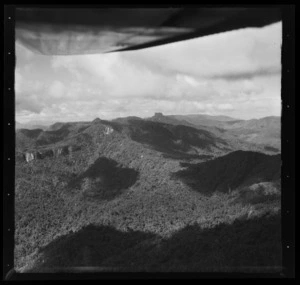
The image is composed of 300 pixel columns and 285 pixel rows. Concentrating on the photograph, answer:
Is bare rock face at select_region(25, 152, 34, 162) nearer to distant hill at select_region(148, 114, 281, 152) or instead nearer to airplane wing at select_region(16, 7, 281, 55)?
distant hill at select_region(148, 114, 281, 152)

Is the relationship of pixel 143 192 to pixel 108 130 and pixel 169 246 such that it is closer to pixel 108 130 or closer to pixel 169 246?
pixel 108 130

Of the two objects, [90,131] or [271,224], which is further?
[90,131]

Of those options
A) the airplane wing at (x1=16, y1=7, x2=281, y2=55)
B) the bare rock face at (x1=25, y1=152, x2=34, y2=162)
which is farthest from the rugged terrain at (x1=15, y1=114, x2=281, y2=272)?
the airplane wing at (x1=16, y1=7, x2=281, y2=55)

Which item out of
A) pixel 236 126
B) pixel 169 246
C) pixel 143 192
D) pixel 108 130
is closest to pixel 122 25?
pixel 169 246

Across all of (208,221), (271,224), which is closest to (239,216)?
(208,221)

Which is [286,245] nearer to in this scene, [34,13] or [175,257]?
[34,13]

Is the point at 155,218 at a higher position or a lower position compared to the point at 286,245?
lower

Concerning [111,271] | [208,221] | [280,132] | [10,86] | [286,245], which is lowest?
[208,221]
